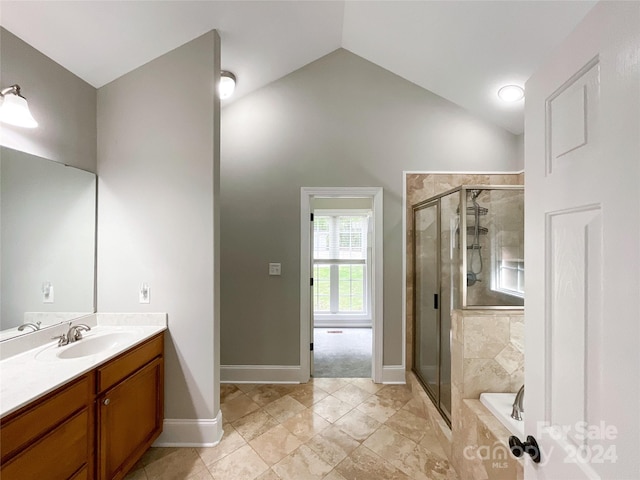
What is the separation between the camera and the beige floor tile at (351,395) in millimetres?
2467

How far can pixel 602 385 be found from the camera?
0.51 m

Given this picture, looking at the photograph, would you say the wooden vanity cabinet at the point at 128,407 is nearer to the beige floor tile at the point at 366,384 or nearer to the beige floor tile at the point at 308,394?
the beige floor tile at the point at 308,394

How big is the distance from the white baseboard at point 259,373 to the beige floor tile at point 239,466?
3.09 feet

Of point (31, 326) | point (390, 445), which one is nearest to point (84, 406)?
point (31, 326)

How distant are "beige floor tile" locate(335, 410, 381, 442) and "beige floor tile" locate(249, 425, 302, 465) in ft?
1.24

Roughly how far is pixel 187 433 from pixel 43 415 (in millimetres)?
1029

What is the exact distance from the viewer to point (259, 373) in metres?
2.80

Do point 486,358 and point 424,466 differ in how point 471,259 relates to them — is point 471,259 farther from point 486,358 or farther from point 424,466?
point 424,466

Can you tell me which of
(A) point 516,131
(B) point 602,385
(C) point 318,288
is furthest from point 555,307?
(C) point 318,288

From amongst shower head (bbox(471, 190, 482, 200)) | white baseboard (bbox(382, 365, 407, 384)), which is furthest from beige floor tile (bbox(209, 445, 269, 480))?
shower head (bbox(471, 190, 482, 200))

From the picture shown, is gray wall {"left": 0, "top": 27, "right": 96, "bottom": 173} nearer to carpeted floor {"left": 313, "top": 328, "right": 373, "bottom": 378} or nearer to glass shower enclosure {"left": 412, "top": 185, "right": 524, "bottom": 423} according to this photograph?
glass shower enclosure {"left": 412, "top": 185, "right": 524, "bottom": 423}

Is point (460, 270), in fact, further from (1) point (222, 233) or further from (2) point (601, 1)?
(1) point (222, 233)

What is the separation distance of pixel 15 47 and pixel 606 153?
2.49 meters

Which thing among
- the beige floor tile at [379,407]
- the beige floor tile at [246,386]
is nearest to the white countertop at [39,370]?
the beige floor tile at [246,386]
